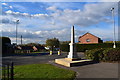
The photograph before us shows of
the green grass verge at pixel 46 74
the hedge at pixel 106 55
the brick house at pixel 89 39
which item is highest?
the brick house at pixel 89 39

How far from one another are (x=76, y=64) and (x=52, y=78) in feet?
12.9

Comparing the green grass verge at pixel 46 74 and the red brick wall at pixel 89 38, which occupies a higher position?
the red brick wall at pixel 89 38

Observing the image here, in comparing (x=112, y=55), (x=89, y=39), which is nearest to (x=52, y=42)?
(x=89, y=39)

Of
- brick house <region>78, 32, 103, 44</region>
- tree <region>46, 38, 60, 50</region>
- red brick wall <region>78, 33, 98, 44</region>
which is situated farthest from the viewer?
tree <region>46, 38, 60, 50</region>

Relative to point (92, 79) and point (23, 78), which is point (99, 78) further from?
point (23, 78)

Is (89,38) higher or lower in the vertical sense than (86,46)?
higher

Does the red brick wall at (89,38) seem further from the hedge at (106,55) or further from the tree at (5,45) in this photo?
the hedge at (106,55)

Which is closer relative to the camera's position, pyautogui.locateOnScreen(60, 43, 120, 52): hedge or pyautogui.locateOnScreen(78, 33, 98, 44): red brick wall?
pyautogui.locateOnScreen(60, 43, 120, 52): hedge

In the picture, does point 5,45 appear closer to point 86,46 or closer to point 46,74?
point 86,46

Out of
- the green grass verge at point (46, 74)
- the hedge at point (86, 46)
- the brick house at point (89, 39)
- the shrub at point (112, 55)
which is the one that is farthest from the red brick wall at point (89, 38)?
the green grass verge at point (46, 74)

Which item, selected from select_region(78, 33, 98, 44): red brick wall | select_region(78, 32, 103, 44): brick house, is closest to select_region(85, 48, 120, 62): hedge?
select_region(78, 32, 103, 44): brick house

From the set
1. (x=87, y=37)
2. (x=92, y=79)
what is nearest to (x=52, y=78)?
(x=92, y=79)

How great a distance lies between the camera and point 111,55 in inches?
437

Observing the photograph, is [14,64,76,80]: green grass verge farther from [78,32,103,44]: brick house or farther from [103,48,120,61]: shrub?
[78,32,103,44]: brick house
